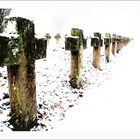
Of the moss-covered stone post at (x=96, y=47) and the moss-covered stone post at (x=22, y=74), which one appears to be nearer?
the moss-covered stone post at (x=22, y=74)

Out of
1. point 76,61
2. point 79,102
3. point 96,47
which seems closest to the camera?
point 79,102

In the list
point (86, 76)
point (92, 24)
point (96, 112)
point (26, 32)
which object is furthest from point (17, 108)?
point (92, 24)

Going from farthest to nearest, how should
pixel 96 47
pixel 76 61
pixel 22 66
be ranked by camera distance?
pixel 96 47
pixel 76 61
pixel 22 66

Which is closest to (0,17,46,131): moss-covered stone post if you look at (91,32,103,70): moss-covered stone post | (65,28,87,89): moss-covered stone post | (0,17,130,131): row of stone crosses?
(0,17,130,131): row of stone crosses

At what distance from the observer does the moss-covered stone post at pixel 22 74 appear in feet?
13.4

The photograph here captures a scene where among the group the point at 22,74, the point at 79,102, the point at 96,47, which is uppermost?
the point at 96,47

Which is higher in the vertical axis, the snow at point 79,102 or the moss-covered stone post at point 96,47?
the moss-covered stone post at point 96,47

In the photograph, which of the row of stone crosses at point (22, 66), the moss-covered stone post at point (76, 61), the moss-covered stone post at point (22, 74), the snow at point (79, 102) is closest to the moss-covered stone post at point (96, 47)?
the snow at point (79, 102)

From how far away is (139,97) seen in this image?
612cm

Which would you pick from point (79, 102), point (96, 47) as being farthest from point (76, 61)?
point (96, 47)

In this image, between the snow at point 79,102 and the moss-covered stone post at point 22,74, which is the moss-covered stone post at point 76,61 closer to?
the snow at point 79,102

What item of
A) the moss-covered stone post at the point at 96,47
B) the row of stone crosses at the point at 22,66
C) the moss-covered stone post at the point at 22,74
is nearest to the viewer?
the row of stone crosses at the point at 22,66

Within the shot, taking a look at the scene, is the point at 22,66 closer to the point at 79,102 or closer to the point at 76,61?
the point at 79,102

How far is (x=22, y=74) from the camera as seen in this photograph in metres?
4.24
